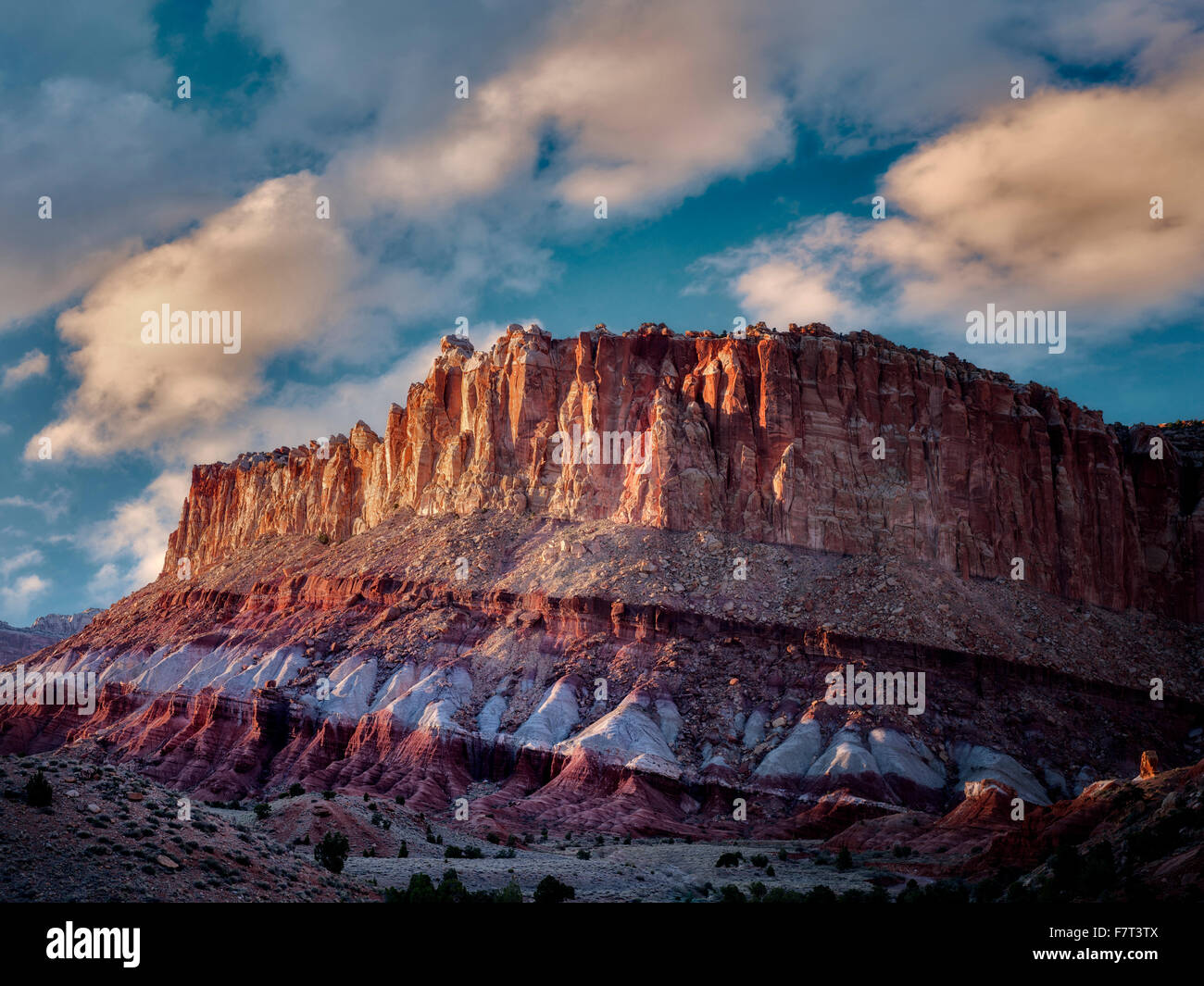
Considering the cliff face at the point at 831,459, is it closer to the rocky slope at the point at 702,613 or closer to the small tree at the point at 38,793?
the rocky slope at the point at 702,613

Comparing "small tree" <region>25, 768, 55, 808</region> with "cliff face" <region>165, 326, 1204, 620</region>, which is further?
"cliff face" <region>165, 326, 1204, 620</region>

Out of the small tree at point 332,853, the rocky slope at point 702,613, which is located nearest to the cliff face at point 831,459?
the rocky slope at point 702,613

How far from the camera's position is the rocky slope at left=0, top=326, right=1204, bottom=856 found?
59062 mm

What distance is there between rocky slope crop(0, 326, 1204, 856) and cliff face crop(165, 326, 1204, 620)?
0.30 meters

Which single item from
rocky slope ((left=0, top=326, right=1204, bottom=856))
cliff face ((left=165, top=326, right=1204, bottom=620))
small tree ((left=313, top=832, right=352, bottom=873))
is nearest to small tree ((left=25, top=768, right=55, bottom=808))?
small tree ((left=313, top=832, right=352, bottom=873))

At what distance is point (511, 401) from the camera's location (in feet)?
305

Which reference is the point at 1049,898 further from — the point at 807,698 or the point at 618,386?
the point at 618,386

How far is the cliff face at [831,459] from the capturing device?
78.4m

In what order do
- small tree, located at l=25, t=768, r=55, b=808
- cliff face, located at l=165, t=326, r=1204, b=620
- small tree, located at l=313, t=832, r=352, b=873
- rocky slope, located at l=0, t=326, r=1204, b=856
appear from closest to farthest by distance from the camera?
small tree, located at l=25, t=768, r=55, b=808
small tree, located at l=313, t=832, r=352, b=873
rocky slope, located at l=0, t=326, r=1204, b=856
cliff face, located at l=165, t=326, r=1204, b=620

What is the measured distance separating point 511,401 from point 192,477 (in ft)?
268

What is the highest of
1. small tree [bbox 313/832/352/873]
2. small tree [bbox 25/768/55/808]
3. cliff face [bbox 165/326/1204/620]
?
cliff face [bbox 165/326/1204/620]

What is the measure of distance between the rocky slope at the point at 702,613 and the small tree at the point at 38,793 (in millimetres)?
30317

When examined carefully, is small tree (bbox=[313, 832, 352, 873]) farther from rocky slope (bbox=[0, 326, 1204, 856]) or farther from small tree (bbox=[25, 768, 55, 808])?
rocky slope (bbox=[0, 326, 1204, 856])

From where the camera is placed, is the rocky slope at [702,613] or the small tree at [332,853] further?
the rocky slope at [702,613]
